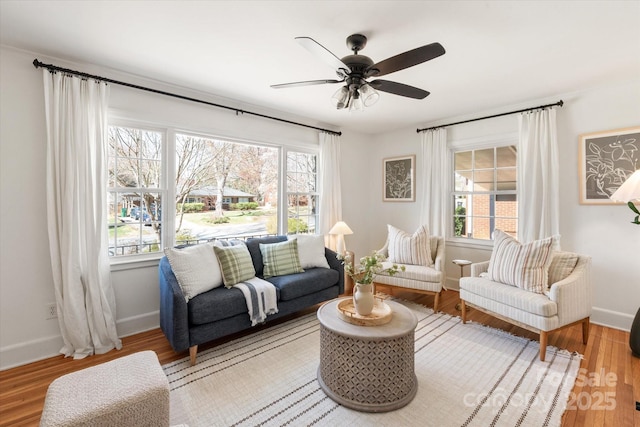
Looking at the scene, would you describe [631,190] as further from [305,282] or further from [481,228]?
[305,282]

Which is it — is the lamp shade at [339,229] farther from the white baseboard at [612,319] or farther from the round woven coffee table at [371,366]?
the white baseboard at [612,319]

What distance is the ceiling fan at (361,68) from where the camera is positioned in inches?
69.7

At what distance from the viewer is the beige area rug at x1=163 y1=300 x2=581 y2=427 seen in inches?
69.2


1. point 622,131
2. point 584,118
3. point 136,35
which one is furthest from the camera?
point 584,118

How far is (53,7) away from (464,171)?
4.70m

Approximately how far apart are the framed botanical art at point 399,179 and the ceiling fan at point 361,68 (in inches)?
98.2

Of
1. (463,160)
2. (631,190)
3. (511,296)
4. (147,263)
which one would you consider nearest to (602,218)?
(631,190)

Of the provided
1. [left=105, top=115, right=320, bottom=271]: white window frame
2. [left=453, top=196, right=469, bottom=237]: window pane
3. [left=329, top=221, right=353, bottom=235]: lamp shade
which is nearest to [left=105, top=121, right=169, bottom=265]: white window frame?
[left=105, top=115, right=320, bottom=271]: white window frame

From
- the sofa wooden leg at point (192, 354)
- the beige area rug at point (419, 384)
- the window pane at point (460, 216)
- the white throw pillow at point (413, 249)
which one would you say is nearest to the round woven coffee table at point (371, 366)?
the beige area rug at point (419, 384)

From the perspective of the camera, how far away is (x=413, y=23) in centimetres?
199

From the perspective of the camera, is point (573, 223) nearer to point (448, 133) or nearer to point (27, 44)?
point (448, 133)

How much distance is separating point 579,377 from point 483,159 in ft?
9.33

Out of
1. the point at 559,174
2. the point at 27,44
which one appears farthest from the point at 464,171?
the point at 27,44

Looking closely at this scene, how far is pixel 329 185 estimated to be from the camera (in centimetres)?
456
